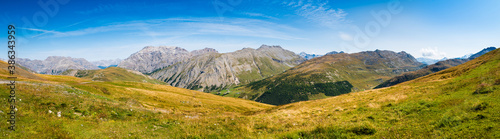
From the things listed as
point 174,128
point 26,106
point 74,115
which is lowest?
point 174,128


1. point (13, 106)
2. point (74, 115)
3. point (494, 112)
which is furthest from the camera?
point (74, 115)

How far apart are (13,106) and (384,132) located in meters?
28.0

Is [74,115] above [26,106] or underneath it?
underneath

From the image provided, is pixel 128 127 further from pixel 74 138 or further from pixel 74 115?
pixel 74 115

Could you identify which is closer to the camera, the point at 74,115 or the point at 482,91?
the point at 482,91

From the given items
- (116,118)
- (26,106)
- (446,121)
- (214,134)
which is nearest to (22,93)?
(26,106)

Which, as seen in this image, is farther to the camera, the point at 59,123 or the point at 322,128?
the point at 59,123

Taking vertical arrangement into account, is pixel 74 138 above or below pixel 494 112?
below

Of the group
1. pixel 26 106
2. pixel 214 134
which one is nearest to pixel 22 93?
pixel 26 106

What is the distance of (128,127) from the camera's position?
15.8m

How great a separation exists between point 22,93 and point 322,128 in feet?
98.0

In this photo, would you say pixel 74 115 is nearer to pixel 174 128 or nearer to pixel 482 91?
pixel 174 128

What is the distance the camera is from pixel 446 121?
1073cm

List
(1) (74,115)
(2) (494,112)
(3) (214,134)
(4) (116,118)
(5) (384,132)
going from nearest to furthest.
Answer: (2) (494,112)
(5) (384,132)
(3) (214,134)
(1) (74,115)
(4) (116,118)
